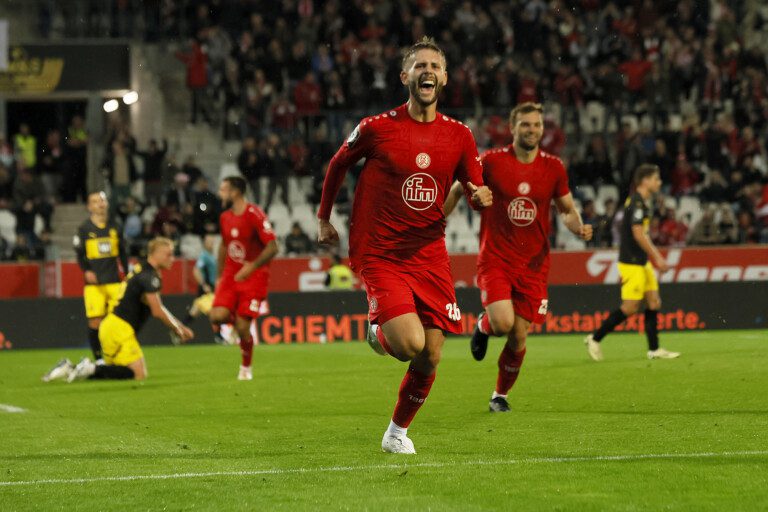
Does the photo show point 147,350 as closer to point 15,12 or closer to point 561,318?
point 561,318

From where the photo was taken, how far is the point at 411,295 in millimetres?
7953

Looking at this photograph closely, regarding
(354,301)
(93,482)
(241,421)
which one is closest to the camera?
(93,482)

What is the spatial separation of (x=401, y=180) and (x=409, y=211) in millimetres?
192

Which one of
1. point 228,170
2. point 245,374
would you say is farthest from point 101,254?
point 228,170

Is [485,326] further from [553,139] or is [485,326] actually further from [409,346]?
[553,139]

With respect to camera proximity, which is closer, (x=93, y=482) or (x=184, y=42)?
(x=93, y=482)

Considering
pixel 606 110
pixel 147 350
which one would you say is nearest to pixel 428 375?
pixel 147 350

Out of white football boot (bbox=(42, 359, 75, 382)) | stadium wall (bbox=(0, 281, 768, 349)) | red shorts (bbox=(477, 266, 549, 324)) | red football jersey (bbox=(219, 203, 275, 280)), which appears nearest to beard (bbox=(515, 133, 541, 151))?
red shorts (bbox=(477, 266, 549, 324))

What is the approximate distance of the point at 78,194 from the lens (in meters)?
28.7

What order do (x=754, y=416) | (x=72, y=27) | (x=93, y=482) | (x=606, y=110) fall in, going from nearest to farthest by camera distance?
(x=93, y=482) < (x=754, y=416) < (x=606, y=110) < (x=72, y=27)

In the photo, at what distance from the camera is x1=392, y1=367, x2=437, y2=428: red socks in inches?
318

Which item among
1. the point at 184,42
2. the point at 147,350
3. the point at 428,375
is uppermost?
the point at 184,42

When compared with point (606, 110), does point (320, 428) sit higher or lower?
lower

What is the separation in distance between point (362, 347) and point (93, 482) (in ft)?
42.2
